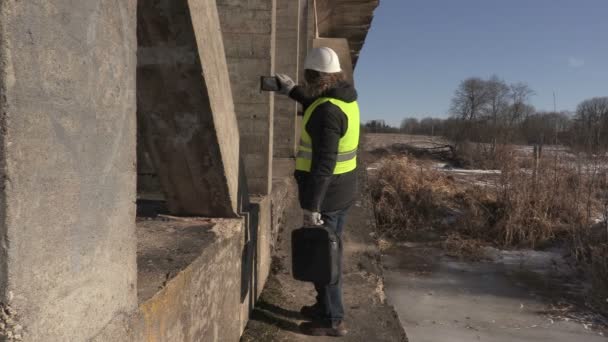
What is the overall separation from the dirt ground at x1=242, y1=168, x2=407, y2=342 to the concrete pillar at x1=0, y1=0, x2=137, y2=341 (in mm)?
2167

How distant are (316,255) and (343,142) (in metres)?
0.71

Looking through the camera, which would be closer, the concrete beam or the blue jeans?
the blue jeans

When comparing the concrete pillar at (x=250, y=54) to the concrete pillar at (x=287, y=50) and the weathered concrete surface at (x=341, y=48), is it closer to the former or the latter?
the concrete pillar at (x=287, y=50)

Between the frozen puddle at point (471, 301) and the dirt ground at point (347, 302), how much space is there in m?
1.60

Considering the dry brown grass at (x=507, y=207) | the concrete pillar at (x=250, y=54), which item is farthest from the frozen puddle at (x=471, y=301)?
the concrete pillar at (x=250, y=54)

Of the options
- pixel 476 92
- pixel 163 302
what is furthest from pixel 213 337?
pixel 476 92

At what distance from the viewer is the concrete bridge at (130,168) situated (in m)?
0.88

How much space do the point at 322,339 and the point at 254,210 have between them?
963mm

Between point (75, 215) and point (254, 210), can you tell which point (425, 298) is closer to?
point (254, 210)

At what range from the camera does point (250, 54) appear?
3.66 m

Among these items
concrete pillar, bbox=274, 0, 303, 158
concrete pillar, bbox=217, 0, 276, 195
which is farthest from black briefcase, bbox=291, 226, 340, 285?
concrete pillar, bbox=274, 0, 303, 158

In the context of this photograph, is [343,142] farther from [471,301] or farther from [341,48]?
[341,48]

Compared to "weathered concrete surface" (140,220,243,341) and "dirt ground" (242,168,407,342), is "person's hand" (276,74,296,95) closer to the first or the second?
"weathered concrete surface" (140,220,243,341)

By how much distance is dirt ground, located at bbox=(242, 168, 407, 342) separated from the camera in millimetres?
3334
